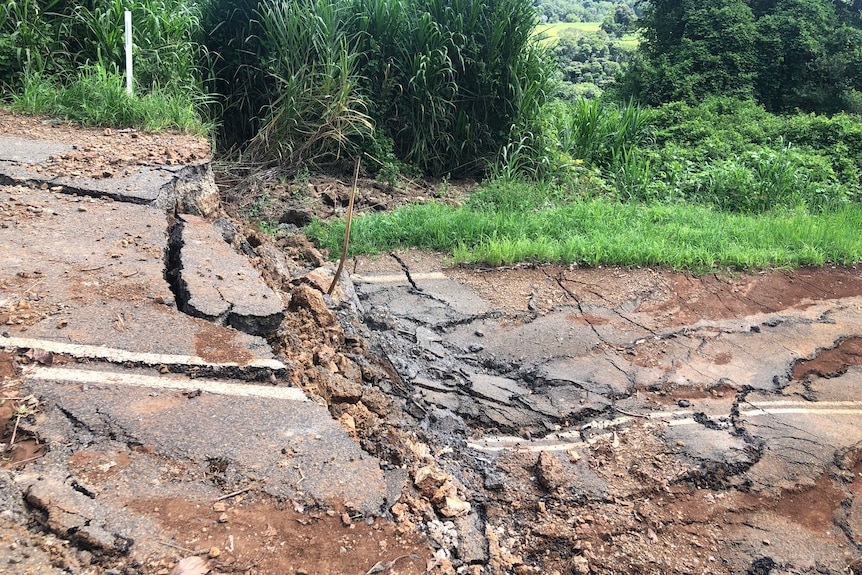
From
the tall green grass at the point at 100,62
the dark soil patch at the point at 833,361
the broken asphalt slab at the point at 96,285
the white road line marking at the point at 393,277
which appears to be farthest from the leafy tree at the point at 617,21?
the broken asphalt slab at the point at 96,285

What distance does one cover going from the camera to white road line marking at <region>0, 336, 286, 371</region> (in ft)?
7.63

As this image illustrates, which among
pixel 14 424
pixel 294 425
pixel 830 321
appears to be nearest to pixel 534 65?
pixel 830 321

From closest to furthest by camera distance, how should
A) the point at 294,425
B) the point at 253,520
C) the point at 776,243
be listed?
the point at 253,520
the point at 294,425
the point at 776,243

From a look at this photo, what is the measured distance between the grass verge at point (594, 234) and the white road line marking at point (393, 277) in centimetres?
26

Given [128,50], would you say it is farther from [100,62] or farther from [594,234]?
[594,234]

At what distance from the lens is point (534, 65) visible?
7.09 metres

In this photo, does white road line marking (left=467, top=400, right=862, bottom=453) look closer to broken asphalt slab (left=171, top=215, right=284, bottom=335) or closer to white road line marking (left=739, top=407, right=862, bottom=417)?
white road line marking (left=739, top=407, right=862, bottom=417)

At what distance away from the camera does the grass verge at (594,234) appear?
4938mm

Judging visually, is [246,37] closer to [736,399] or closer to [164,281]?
[164,281]

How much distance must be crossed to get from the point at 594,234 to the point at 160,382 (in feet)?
12.4

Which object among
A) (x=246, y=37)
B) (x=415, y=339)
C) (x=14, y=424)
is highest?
(x=246, y=37)

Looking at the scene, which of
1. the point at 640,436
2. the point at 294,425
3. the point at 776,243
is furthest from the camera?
the point at 776,243

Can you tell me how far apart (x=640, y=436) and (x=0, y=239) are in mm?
3044

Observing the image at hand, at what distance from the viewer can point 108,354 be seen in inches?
93.4
